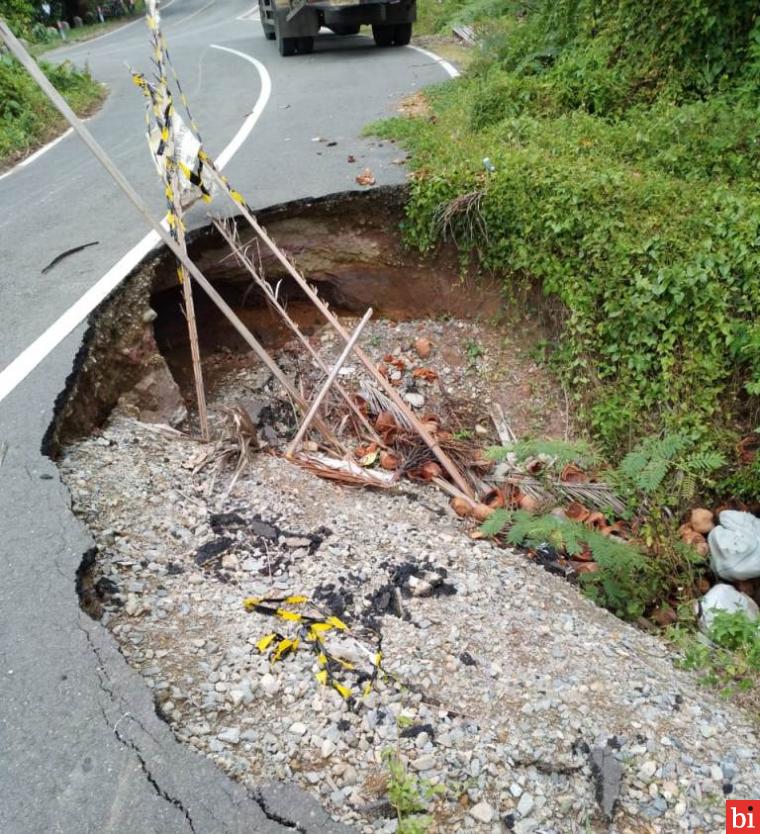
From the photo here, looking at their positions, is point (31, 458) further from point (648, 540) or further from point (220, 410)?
point (648, 540)

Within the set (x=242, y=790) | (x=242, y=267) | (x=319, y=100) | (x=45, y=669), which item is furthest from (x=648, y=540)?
(x=319, y=100)

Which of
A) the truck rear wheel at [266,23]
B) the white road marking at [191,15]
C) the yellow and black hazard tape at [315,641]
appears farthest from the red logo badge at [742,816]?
the white road marking at [191,15]

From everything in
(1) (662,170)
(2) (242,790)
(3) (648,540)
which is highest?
(1) (662,170)

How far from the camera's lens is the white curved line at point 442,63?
36.4 feet

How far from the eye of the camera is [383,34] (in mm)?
14250

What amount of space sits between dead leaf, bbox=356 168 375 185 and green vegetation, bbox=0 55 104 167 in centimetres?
530

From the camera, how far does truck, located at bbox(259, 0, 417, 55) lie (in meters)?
12.7

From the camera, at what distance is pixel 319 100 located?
10.3m

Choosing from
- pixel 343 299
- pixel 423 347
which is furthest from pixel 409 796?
pixel 343 299

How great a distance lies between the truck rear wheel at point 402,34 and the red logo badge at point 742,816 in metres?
14.7

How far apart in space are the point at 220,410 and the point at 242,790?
3887mm

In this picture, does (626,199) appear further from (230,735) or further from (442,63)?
(442,63)

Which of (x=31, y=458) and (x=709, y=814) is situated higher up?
(x=31, y=458)

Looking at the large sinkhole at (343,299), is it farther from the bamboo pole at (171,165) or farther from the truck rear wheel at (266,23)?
the truck rear wheel at (266,23)
